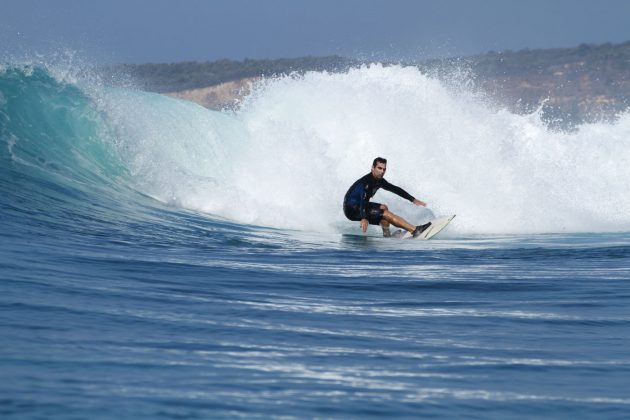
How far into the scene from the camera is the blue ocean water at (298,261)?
5.14 meters

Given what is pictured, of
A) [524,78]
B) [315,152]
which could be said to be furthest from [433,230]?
[524,78]

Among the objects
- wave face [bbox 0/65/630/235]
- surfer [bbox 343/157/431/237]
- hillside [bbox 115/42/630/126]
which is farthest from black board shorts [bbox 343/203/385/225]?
hillside [bbox 115/42/630/126]

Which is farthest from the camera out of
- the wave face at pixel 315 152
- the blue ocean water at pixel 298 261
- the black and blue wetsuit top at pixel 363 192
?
the wave face at pixel 315 152

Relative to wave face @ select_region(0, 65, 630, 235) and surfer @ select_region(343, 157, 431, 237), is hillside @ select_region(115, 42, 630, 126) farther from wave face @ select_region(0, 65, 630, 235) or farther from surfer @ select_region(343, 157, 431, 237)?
surfer @ select_region(343, 157, 431, 237)

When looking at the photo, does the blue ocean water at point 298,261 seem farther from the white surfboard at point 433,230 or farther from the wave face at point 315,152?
the white surfboard at point 433,230

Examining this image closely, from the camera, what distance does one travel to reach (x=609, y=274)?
9938 mm

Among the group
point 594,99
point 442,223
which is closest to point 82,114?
point 442,223

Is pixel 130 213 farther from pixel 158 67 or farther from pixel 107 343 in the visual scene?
pixel 158 67

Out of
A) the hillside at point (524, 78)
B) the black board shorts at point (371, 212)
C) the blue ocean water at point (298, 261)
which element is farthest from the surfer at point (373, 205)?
the hillside at point (524, 78)

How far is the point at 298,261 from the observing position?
10.4m

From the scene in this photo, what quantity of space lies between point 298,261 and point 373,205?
357cm

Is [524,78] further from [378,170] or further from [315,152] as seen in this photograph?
[378,170]

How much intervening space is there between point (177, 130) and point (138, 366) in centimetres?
1492

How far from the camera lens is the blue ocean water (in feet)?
16.9
